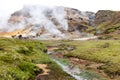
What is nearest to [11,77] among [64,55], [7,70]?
[7,70]

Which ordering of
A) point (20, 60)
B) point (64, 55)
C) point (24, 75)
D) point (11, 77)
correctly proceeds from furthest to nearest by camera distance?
point (64, 55) → point (20, 60) → point (24, 75) → point (11, 77)

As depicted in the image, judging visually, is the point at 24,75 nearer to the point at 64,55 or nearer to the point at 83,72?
the point at 83,72

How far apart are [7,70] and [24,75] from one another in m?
4.36

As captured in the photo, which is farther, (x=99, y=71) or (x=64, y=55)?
(x=64, y=55)

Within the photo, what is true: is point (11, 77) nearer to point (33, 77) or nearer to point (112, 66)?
point (33, 77)

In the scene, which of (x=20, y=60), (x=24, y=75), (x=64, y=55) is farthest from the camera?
(x=64, y=55)

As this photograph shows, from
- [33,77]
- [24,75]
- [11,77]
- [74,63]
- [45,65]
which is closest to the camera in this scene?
[11,77]

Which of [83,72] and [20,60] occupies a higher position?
[20,60]

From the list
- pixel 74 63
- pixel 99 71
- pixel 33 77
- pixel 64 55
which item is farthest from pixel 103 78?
pixel 64 55

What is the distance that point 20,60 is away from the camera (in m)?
59.9

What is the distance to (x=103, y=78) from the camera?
2375 inches

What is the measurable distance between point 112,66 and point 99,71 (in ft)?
11.0

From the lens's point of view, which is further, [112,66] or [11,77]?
[112,66]

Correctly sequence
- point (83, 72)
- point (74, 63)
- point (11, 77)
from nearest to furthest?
1. point (11, 77)
2. point (83, 72)
3. point (74, 63)
